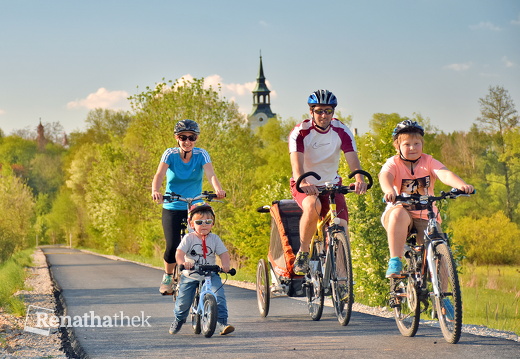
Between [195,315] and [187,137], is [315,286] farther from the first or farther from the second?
[187,137]

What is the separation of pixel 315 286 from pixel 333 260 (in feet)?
1.83

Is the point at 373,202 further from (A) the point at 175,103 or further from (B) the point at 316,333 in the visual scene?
(A) the point at 175,103

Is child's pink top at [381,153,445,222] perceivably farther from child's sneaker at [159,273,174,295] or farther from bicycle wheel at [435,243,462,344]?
child's sneaker at [159,273,174,295]

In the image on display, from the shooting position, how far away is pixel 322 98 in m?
7.55

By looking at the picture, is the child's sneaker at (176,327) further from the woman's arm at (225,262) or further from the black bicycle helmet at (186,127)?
the black bicycle helmet at (186,127)

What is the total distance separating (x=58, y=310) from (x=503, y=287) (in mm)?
31122

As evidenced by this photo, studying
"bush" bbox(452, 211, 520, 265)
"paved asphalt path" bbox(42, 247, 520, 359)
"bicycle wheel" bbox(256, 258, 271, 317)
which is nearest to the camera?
"paved asphalt path" bbox(42, 247, 520, 359)

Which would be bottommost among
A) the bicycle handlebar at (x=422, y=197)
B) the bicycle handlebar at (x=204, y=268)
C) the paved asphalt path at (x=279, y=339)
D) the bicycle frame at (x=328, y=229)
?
the paved asphalt path at (x=279, y=339)

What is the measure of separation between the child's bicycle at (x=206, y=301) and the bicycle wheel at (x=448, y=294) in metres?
1.94

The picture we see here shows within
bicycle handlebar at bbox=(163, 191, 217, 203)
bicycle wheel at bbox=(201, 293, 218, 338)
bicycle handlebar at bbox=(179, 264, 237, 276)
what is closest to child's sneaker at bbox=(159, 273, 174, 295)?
bicycle handlebar at bbox=(163, 191, 217, 203)

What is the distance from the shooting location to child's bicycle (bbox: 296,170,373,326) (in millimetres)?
7133

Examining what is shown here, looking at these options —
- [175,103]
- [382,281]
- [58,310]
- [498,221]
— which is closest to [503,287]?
[498,221]

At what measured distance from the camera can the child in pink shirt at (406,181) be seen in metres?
6.48

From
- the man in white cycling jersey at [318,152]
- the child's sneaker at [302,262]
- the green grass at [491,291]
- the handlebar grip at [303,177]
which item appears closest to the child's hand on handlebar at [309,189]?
the handlebar grip at [303,177]
